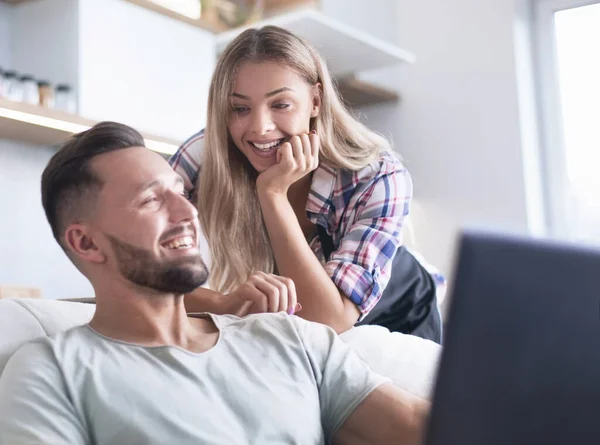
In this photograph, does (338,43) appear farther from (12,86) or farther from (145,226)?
(145,226)

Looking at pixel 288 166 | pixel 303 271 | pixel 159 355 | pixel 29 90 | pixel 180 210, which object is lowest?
pixel 159 355

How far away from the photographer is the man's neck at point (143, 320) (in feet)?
4.16

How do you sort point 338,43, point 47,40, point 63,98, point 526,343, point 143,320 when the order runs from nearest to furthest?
point 526,343, point 143,320, point 63,98, point 47,40, point 338,43

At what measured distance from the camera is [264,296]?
1439 mm

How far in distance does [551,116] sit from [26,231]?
2346 millimetres

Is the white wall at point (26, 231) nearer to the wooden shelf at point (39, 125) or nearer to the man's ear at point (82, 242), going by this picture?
the wooden shelf at point (39, 125)

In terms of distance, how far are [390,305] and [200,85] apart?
5.49ft

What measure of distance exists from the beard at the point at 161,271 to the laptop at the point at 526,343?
762 millimetres

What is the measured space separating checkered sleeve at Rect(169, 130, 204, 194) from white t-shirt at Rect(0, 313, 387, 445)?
62cm

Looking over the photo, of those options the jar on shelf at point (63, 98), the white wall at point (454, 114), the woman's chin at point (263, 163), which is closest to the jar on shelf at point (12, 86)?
the jar on shelf at point (63, 98)

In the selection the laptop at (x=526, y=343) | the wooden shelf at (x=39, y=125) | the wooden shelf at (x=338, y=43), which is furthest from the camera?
the wooden shelf at (x=338, y=43)

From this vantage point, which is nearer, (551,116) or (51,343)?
(51,343)

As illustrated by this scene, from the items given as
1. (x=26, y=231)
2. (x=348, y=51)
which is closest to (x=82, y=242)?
(x=26, y=231)

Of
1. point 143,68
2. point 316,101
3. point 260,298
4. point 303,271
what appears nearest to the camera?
point 260,298
